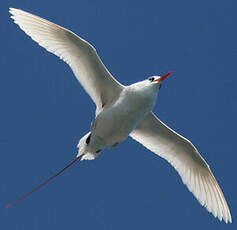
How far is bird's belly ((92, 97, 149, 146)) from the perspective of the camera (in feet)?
45.9

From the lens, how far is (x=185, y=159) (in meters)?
16.0

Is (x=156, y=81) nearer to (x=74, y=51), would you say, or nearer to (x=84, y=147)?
(x=74, y=51)

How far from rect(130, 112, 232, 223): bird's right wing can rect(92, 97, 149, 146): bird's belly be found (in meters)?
1.37

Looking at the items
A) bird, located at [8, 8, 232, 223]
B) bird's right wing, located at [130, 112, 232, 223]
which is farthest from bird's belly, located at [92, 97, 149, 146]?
bird's right wing, located at [130, 112, 232, 223]

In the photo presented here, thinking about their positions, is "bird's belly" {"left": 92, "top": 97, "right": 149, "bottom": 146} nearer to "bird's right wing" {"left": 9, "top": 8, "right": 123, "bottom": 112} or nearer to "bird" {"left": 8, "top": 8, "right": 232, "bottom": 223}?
"bird" {"left": 8, "top": 8, "right": 232, "bottom": 223}

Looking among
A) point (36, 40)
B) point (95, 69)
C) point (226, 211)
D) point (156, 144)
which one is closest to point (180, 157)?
point (156, 144)

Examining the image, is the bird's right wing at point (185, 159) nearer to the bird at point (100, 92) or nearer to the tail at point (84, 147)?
the bird at point (100, 92)

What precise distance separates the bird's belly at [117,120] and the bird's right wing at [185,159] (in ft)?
4.50

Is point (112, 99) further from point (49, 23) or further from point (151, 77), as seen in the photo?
→ point (49, 23)

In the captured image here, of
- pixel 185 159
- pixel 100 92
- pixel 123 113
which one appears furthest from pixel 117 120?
pixel 185 159

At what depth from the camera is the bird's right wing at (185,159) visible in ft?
51.2

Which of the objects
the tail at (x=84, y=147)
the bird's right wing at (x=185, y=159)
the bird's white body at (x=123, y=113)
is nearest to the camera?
the bird's white body at (x=123, y=113)

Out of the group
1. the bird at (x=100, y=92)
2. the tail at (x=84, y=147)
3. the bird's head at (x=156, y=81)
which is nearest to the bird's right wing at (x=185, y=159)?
the bird at (x=100, y=92)

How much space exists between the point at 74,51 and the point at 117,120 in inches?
77.3
